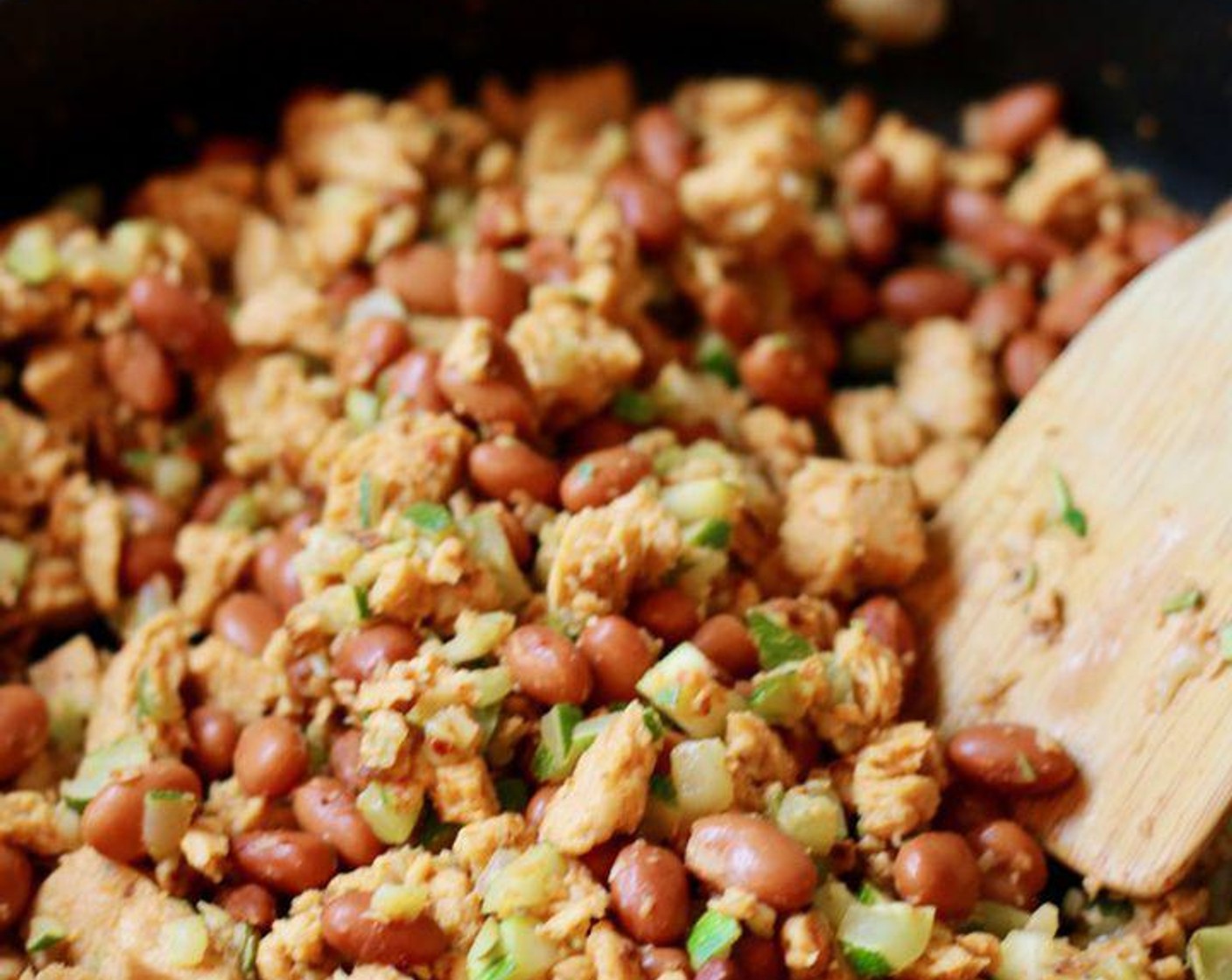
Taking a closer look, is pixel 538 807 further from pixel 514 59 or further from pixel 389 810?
pixel 514 59

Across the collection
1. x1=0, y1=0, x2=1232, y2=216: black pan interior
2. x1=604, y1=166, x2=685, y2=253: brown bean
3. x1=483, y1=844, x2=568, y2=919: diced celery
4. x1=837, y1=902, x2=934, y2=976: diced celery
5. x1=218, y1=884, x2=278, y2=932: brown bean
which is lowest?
x1=837, y1=902, x2=934, y2=976: diced celery

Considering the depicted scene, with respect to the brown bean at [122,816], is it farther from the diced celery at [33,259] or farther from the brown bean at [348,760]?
the diced celery at [33,259]

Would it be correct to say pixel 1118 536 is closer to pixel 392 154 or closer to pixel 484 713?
pixel 484 713

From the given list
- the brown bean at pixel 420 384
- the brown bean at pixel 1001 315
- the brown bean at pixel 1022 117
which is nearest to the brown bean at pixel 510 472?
the brown bean at pixel 420 384

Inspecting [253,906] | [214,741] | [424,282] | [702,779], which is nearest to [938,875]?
[702,779]

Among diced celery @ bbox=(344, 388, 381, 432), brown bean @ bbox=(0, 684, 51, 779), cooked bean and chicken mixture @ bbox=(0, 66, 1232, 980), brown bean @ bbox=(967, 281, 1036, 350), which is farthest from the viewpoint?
brown bean @ bbox=(967, 281, 1036, 350)

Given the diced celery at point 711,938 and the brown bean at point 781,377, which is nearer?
the diced celery at point 711,938

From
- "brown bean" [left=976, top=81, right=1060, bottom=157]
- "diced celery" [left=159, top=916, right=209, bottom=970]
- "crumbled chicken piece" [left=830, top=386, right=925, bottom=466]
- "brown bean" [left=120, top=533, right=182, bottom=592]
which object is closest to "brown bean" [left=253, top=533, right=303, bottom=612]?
"brown bean" [left=120, top=533, right=182, bottom=592]

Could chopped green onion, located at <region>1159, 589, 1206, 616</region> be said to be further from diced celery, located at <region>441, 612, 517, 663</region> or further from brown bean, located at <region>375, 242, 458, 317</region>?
brown bean, located at <region>375, 242, 458, 317</region>
